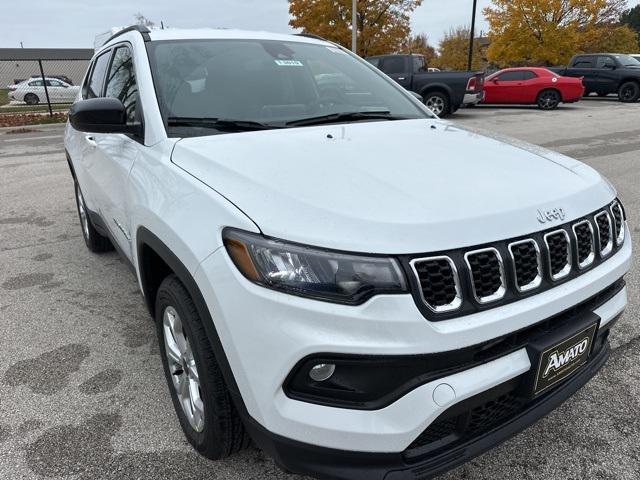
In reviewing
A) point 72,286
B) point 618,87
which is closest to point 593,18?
point 618,87

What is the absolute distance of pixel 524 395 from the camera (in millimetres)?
1687

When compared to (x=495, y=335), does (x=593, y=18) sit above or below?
above

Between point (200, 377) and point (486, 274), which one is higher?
point (486, 274)

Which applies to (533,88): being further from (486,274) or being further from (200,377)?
(200,377)

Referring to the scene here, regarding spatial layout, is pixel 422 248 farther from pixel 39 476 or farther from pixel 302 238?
pixel 39 476

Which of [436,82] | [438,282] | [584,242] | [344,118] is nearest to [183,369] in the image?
[438,282]

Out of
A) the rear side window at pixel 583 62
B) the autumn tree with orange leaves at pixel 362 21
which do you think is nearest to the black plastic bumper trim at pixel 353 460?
the rear side window at pixel 583 62

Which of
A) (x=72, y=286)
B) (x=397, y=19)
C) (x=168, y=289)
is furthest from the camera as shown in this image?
(x=397, y=19)

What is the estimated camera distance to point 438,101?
1539 cm

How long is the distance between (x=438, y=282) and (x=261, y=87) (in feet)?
5.61

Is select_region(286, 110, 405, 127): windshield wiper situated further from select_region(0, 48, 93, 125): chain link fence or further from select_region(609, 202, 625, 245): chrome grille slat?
select_region(0, 48, 93, 125): chain link fence

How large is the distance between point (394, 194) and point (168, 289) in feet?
3.17

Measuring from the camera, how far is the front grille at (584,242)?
1.82m

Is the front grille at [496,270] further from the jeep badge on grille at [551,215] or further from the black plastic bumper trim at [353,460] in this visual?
the black plastic bumper trim at [353,460]
